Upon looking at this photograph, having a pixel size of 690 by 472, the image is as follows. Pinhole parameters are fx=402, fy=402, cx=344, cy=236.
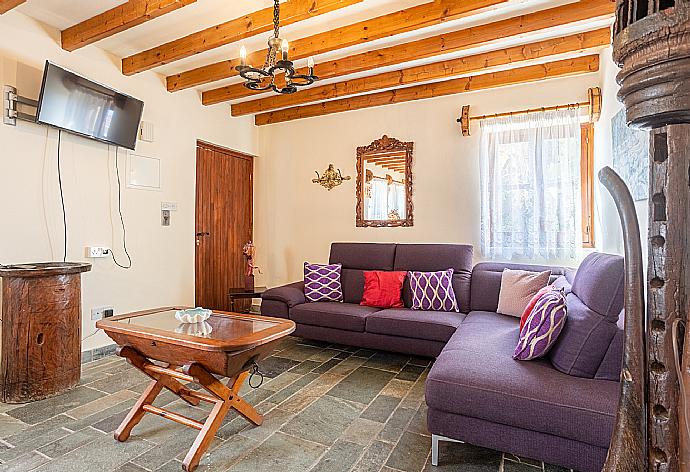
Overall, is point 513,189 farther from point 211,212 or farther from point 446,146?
point 211,212

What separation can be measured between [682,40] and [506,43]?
3198 mm

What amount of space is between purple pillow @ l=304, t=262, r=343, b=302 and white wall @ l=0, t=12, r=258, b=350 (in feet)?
4.60

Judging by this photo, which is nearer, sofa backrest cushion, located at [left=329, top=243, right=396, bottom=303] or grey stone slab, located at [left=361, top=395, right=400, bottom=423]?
grey stone slab, located at [left=361, top=395, right=400, bottom=423]

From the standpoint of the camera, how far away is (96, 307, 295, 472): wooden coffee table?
6.26ft

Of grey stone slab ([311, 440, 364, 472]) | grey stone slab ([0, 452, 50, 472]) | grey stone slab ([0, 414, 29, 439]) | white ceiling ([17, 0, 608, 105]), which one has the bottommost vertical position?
grey stone slab ([311, 440, 364, 472])

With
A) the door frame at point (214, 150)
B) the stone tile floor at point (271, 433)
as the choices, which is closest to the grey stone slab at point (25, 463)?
the stone tile floor at point (271, 433)

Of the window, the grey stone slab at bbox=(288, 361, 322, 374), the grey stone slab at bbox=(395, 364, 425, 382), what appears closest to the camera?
the grey stone slab at bbox=(395, 364, 425, 382)

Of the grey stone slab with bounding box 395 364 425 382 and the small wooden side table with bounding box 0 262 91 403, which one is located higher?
the small wooden side table with bounding box 0 262 91 403

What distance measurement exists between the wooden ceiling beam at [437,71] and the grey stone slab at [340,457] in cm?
326

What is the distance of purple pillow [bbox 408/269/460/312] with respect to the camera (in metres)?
3.63

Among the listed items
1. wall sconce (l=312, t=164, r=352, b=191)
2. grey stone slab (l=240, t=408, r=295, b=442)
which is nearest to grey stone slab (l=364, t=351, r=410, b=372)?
grey stone slab (l=240, t=408, r=295, b=442)

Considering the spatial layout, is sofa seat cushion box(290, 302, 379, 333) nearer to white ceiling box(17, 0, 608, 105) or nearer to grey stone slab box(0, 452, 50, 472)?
grey stone slab box(0, 452, 50, 472)

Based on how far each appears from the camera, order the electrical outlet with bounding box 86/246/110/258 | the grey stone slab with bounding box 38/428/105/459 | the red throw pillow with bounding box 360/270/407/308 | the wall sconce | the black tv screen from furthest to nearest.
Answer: the wall sconce → the red throw pillow with bounding box 360/270/407/308 → the electrical outlet with bounding box 86/246/110/258 → the black tv screen → the grey stone slab with bounding box 38/428/105/459

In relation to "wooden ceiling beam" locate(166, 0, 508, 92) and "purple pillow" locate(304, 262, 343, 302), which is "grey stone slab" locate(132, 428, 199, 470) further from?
"wooden ceiling beam" locate(166, 0, 508, 92)
